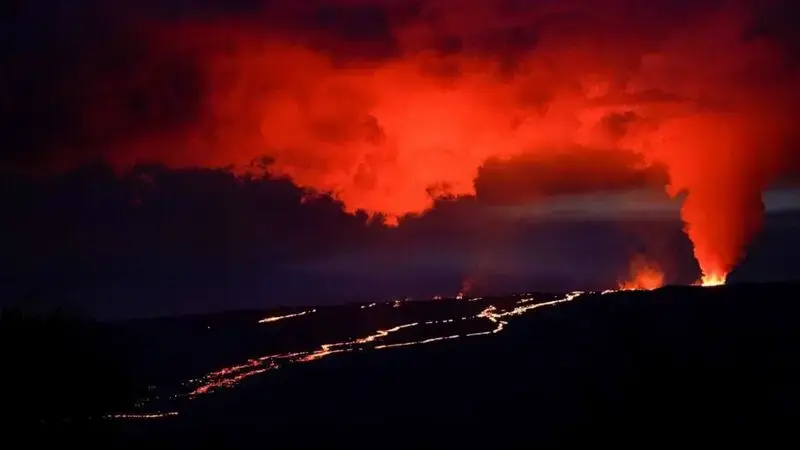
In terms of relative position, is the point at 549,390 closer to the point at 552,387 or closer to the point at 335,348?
the point at 552,387

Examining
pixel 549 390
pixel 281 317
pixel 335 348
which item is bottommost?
pixel 549 390

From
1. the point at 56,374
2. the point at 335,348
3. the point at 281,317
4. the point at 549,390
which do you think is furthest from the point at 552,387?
the point at 281,317

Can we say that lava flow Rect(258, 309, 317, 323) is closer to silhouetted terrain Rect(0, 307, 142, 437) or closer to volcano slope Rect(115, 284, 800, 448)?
volcano slope Rect(115, 284, 800, 448)

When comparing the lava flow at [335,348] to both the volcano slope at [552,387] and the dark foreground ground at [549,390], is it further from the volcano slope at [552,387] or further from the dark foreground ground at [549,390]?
the volcano slope at [552,387]

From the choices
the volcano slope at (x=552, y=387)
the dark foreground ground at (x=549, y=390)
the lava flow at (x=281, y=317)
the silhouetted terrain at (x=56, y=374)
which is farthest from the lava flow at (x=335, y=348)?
the lava flow at (x=281, y=317)

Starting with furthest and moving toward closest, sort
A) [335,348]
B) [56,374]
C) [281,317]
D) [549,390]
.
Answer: [281,317]
[335,348]
[549,390]
[56,374]

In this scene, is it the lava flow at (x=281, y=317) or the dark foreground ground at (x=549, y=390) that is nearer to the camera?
the dark foreground ground at (x=549, y=390)

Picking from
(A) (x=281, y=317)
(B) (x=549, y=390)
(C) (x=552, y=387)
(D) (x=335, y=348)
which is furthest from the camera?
(A) (x=281, y=317)
